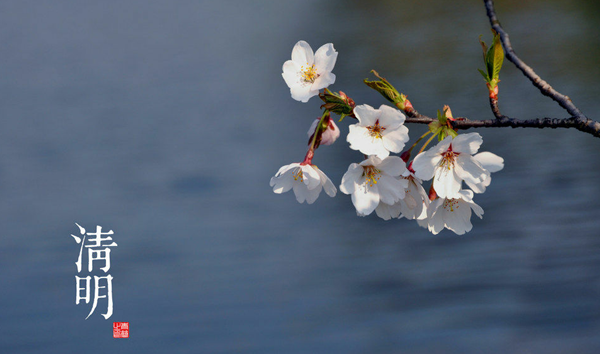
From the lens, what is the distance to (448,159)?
71 centimetres

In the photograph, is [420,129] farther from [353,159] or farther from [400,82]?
[400,82]

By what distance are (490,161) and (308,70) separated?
0.29m

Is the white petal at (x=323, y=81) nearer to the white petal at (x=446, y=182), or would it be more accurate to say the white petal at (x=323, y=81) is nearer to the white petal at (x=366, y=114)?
the white petal at (x=366, y=114)

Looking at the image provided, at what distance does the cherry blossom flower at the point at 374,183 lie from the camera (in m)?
0.71

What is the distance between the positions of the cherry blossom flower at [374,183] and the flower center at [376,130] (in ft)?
0.10

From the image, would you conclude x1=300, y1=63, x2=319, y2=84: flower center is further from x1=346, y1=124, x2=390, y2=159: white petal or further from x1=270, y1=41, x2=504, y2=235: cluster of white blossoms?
x1=346, y1=124, x2=390, y2=159: white petal

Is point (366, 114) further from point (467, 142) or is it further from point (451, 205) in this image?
point (451, 205)

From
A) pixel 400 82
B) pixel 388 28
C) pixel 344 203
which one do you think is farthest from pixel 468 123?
pixel 388 28

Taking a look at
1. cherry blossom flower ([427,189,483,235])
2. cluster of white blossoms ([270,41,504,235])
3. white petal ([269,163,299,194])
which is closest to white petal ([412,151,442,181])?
cluster of white blossoms ([270,41,504,235])

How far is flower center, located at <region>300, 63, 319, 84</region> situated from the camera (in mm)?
749

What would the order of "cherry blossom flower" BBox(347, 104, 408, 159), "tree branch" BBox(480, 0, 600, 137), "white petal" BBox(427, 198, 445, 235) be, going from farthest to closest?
1. "white petal" BBox(427, 198, 445, 235)
2. "cherry blossom flower" BBox(347, 104, 408, 159)
3. "tree branch" BBox(480, 0, 600, 137)

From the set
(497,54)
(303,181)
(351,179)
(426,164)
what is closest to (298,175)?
(303,181)

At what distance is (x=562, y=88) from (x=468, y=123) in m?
3.78

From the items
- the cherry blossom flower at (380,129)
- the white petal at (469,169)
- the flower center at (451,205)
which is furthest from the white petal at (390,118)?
the flower center at (451,205)
